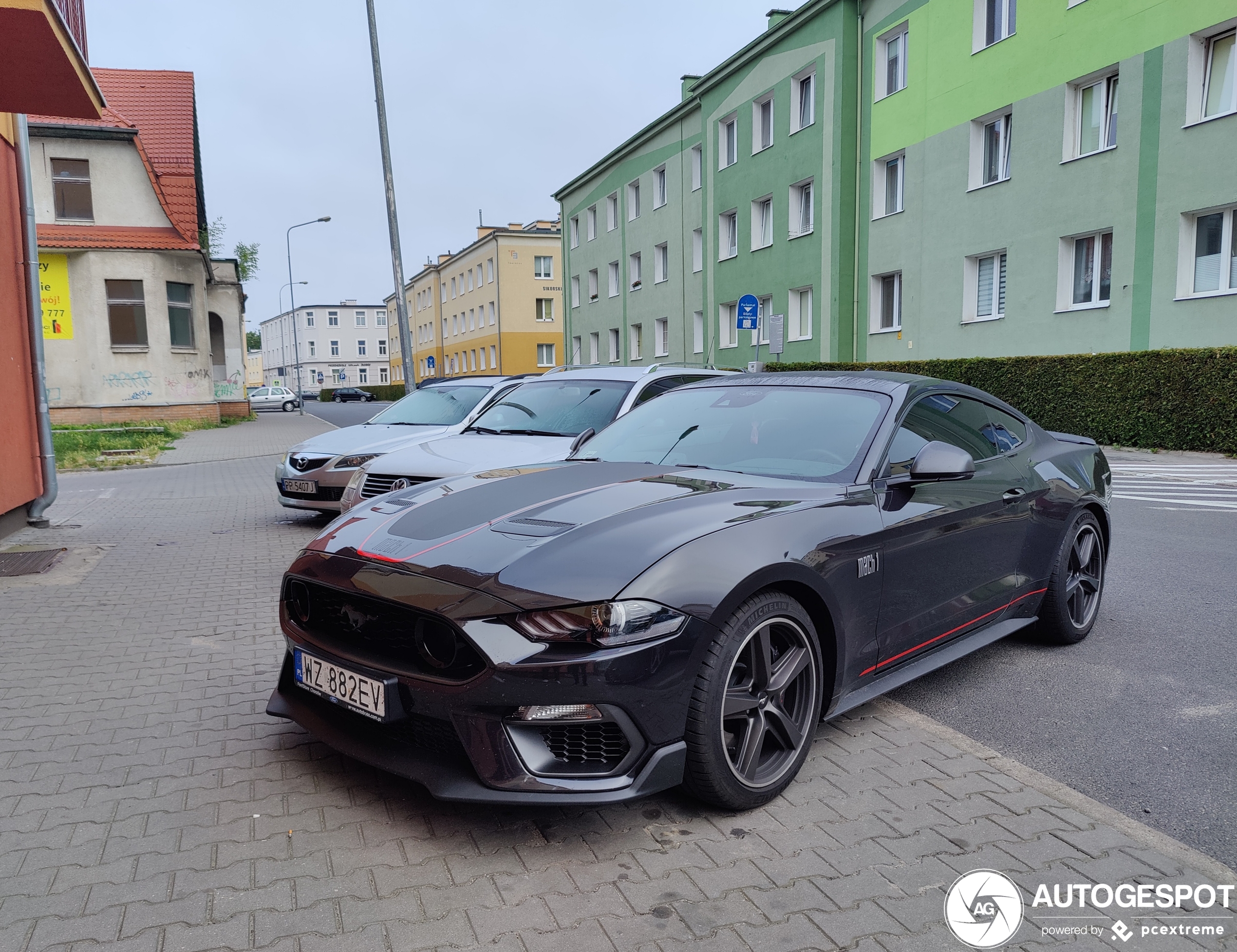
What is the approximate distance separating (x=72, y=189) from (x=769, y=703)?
93.1ft

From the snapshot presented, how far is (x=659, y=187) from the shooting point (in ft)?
120

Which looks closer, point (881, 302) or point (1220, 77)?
point (1220, 77)

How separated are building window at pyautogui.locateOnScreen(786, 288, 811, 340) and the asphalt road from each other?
2104 cm

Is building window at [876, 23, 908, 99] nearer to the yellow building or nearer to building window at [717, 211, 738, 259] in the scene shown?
building window at [717, 211, 738, 259]

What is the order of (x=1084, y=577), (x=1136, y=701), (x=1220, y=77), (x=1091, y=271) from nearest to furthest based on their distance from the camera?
(x=1136, y=701), (x=1084, y=577), (x=1220, y=77), (x=1091, y=271)

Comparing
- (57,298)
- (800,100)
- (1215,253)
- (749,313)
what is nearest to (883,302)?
(800,100)

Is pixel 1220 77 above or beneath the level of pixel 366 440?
above

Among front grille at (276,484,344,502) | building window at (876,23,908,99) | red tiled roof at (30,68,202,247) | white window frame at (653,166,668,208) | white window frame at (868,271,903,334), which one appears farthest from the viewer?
white window frame at (653,166,668,208)

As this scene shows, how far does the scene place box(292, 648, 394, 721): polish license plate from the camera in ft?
9.37

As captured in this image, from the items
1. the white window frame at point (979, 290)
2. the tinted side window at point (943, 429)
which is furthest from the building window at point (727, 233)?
the tinted side window at point (943, 429)

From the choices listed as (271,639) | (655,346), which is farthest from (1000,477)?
(655,346)

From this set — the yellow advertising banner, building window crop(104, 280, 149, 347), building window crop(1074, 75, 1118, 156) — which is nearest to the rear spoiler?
building window crop(1074, 75, 1118, 156)

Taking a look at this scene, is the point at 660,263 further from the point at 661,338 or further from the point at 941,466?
the point at 941,466

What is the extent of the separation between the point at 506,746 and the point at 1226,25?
18.4 metres
